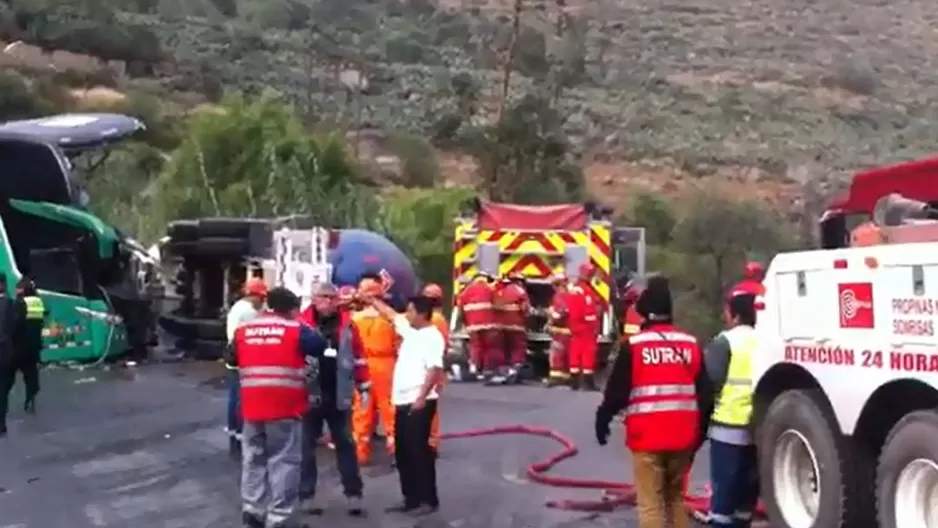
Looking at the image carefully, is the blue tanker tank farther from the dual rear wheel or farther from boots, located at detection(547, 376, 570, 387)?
the dual rear wheel

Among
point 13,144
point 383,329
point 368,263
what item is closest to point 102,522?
point 383,329

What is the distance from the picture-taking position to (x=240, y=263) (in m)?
20.9

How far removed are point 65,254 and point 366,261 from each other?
15.7 feet

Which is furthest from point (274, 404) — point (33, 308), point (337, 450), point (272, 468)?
point (33, 308)

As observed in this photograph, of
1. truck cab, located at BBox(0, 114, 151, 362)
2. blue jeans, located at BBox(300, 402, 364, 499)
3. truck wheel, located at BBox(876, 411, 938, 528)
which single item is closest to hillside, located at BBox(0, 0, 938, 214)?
truck cab, located at BBox(0, 114, 151, 362)

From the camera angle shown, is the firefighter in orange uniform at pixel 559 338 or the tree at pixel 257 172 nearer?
the firefighter in orange uniform at pixel 559 338

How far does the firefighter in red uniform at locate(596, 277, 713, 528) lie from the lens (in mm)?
7836

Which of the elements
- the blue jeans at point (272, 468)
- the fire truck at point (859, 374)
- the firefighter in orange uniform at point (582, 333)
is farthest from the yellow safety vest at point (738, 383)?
the firefighter in orange uniform at point (582, 333)

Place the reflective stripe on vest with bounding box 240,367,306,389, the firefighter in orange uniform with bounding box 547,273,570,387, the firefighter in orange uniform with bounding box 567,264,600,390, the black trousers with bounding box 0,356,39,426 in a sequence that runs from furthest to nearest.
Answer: the firefighter in orange uniform with bounding box 547,273,570,387, the firefighter in orange uniform with bounding box 567,264,600,390, the black trousers with bounding box 0,356,39,426, the reflective stripe on vest with bounding box 240,367,306,389

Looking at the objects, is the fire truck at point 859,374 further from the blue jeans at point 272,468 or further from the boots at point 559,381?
the boots at point 559,381

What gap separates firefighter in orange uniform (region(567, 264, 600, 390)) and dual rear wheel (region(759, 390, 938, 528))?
28.8 ft

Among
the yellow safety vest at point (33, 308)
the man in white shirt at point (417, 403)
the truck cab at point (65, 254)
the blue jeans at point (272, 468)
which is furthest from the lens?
the truck cab at point (65, 254)

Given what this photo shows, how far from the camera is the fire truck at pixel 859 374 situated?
6.88m

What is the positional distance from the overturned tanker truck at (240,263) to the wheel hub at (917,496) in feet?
33.1
